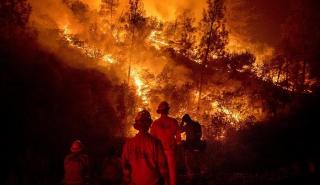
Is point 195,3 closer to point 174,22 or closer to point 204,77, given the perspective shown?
point 174,22

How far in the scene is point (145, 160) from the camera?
5500 mm

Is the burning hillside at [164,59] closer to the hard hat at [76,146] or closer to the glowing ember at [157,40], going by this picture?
the glowing ember at [157,40]

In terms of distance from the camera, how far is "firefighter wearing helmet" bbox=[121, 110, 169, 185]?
5516mm

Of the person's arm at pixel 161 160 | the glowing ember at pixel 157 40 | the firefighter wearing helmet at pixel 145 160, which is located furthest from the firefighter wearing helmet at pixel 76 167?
the glowing ember at pixel 157 40

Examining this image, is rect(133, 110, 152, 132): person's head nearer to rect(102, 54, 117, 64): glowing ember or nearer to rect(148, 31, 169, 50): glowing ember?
rect(102, 54, 117, 64): glowing ember

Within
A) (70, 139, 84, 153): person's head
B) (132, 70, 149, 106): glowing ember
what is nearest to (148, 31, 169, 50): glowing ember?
(132, 70, 149, 106): glowing ember

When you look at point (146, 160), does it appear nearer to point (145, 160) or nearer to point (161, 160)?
point (145, 160)

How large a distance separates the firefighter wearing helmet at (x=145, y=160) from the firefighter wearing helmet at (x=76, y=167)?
2986mm

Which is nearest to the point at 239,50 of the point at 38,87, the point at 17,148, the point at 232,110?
the point at 232,110

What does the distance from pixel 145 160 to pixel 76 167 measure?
3.25 metres

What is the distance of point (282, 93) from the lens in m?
28.9

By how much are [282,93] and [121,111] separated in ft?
42.5

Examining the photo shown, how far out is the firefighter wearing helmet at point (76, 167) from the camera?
27.2 feet

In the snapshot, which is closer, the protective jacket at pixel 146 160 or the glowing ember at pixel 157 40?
the protective jacket at pixel 146 160
